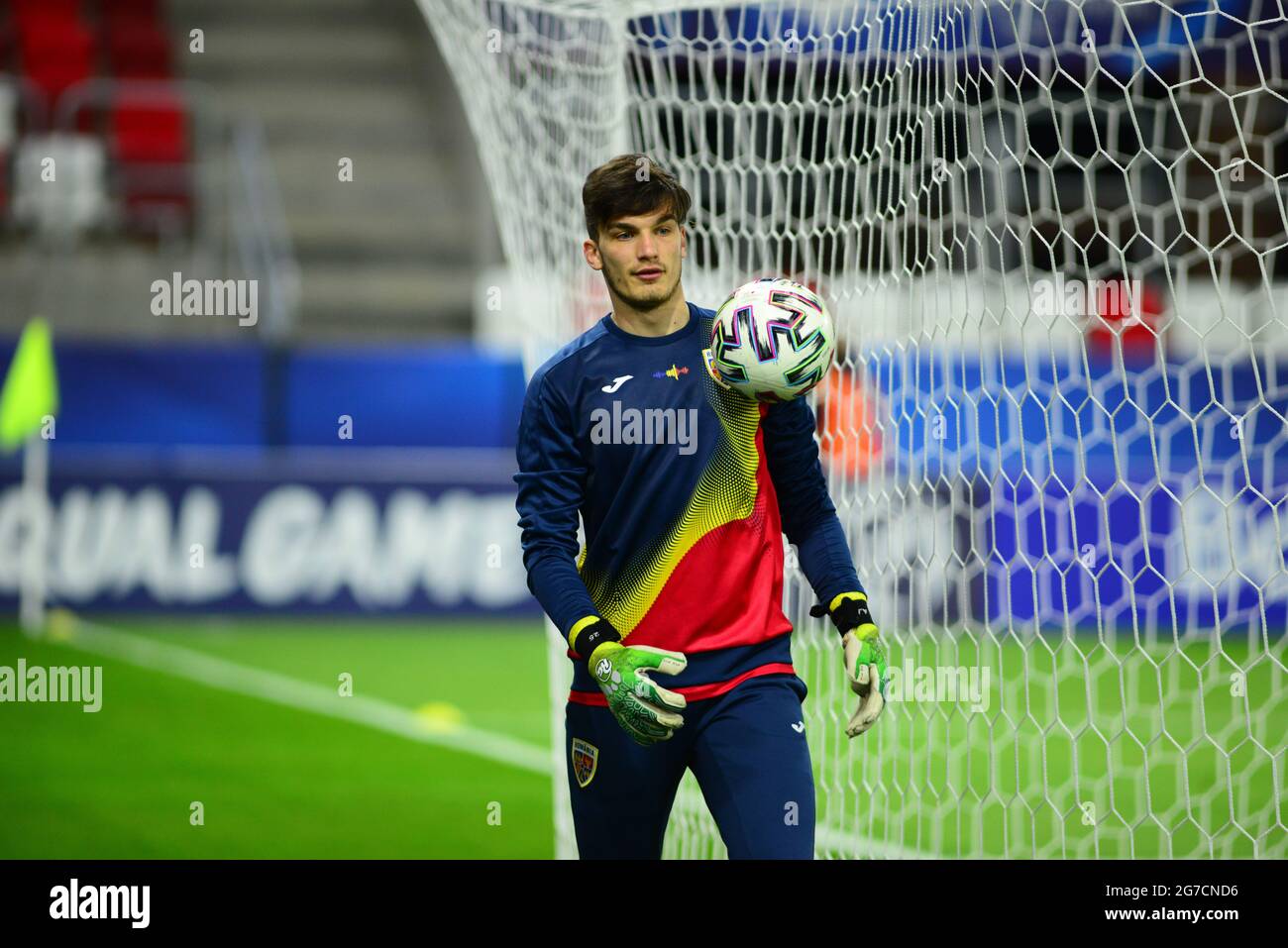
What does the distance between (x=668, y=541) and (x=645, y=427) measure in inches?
9.8

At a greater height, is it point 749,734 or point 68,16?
point 68,16

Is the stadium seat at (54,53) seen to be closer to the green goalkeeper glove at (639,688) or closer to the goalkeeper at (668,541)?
the goalkeeper at (668,541)

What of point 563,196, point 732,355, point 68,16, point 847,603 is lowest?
point 847,603

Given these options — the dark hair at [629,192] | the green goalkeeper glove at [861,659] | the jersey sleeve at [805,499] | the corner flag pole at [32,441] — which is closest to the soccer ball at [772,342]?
the jersey sleeve at [805,499]

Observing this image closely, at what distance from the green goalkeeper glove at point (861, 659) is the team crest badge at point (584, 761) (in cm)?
55

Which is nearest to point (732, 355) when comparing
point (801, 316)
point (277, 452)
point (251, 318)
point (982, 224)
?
point (801, 316)

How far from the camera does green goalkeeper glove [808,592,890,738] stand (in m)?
3.32

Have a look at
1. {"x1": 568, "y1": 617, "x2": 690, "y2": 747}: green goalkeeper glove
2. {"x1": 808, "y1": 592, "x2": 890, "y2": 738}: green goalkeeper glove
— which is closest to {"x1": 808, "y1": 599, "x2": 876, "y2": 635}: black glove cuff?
{"x1": 808, "y1": 592, "x2": 890, "y2": 738}: green goalkeeper glove

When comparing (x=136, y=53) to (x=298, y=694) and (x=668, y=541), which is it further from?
(x=668, y=541)

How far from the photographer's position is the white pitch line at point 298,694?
26.2 ft

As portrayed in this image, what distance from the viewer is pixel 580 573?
368 centimetres

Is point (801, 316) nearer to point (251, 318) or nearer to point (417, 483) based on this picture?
point (417, 483)

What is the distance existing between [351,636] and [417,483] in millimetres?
1130

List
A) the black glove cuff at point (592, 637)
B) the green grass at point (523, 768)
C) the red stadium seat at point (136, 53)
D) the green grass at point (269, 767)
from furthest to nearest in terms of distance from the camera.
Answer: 1. the red stadium seat at point (136, 53)
2. the green grass at point (269, 767)
3. the green grass at point (523, 768)
4. the black glove cuff at point (592, 637)
